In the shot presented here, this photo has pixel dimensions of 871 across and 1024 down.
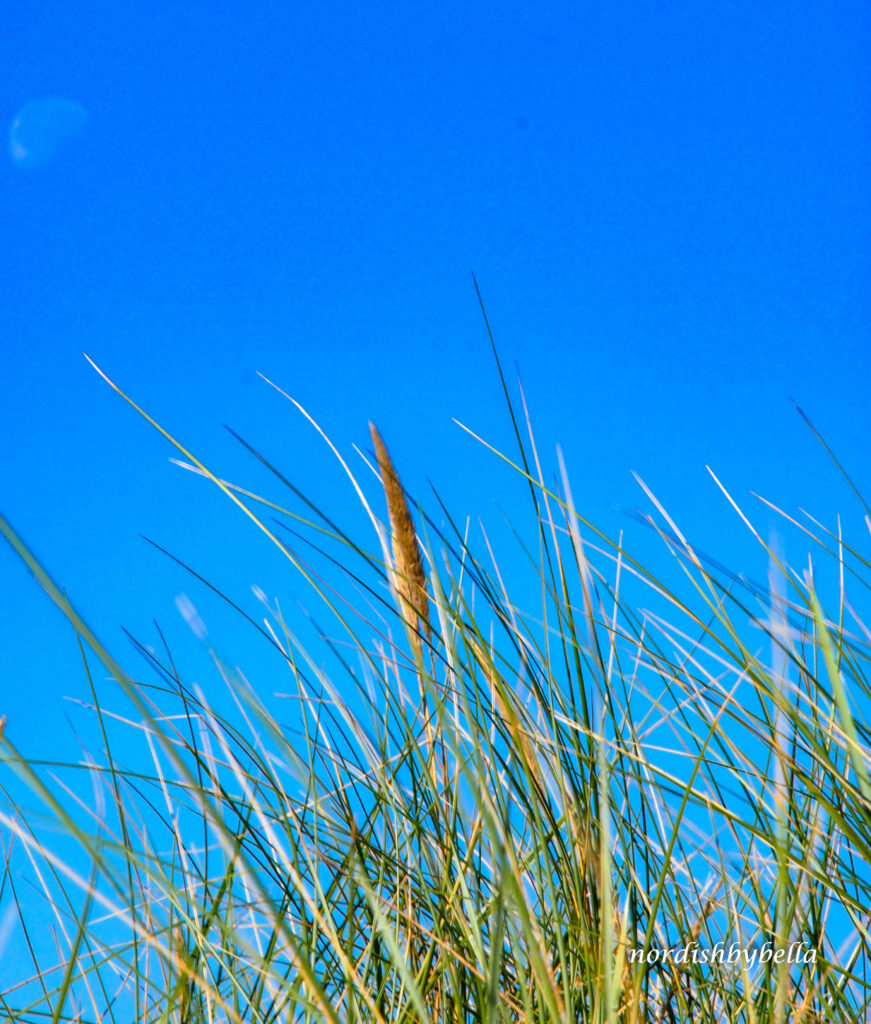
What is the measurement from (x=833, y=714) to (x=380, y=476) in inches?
26.0

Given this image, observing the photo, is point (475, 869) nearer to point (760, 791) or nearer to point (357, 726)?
A: point (357, 726)

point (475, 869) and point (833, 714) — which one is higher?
point (833, 714)

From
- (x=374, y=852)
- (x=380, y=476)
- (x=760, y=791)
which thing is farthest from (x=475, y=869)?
(x=380, y=476)

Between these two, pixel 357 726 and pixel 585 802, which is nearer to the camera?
pixel 585 802

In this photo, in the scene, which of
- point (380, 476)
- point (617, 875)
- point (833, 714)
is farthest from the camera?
point (380, 476)

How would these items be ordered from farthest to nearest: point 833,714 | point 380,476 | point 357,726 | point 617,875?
point 380,476 < point 357,726 < point 617,875 < point 833,714

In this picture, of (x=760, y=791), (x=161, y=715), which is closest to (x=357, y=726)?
(x=161, y=715)

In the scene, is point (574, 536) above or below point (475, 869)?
above

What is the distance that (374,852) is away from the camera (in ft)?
3.46

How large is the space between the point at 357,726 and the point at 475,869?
23 cm

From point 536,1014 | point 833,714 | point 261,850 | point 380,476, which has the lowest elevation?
point 536,1014

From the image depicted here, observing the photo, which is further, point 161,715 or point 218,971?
point 161,715

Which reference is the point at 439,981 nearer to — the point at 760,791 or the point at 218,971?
the point at 218,971

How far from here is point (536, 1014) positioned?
91 cm
